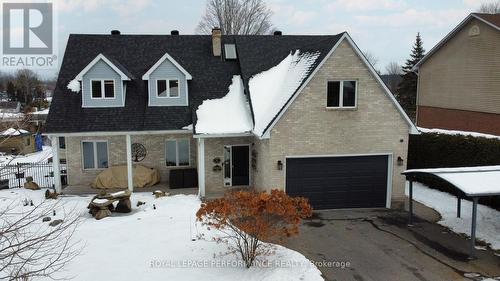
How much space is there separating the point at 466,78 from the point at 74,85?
23.7 meters

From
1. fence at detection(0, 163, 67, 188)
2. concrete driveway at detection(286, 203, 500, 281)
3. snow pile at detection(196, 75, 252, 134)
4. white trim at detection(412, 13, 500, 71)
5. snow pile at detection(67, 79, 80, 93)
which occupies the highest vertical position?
white trim at detection(412, 13, 500, 71)

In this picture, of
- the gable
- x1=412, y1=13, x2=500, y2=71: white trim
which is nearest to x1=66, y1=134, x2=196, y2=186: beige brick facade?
the gable

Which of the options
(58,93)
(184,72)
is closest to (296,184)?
(184,72)

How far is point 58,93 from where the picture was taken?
20.0m

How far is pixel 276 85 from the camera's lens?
1819cm

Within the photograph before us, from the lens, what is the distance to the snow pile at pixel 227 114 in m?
17.8

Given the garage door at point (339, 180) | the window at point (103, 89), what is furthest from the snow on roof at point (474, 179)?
the window at point (103, 89)

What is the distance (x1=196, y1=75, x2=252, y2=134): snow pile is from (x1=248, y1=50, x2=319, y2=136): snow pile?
31.9 inches

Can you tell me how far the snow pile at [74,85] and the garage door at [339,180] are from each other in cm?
1130

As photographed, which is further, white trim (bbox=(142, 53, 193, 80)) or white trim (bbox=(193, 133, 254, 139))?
white trim (bbox=(142, 53, 193, 80))

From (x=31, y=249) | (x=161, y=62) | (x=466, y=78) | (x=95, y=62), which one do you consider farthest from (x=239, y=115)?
(x=466, y=78)

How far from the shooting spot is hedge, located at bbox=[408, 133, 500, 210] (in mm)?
16562

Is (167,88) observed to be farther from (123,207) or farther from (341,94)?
(341,94)

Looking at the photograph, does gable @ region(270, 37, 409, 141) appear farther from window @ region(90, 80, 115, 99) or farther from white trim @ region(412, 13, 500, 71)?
white trim @ region(412, 13, 500, 71)
